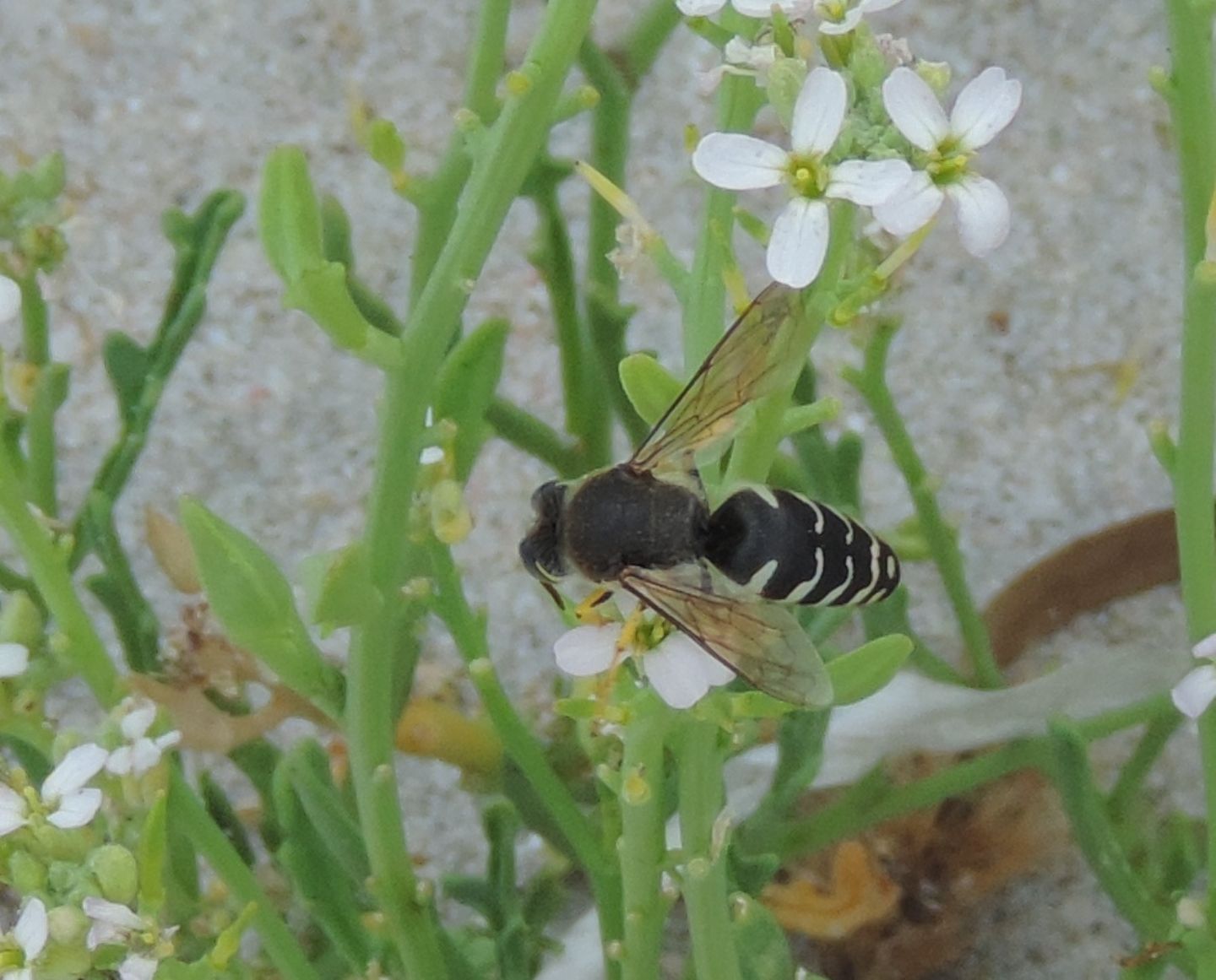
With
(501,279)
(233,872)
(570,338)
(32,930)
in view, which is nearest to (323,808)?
(233,872)

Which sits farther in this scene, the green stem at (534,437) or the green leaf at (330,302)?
the green stem at (534,437)

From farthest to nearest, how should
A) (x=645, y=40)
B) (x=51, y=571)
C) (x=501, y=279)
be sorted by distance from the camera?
(x=501, y=279) → (x=645, y=40) → (x=51, y=571)

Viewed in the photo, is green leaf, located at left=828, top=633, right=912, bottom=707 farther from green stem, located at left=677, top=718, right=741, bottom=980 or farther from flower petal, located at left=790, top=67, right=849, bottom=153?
flower petal, located at left=790, top=67, right=849, bottom=153

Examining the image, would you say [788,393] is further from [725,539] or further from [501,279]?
[501,279]

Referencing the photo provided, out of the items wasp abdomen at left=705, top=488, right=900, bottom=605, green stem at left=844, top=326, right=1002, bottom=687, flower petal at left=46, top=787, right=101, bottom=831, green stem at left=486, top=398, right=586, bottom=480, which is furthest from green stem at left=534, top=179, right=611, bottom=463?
flower petal at left=46, top=787, right=101, bottom=831

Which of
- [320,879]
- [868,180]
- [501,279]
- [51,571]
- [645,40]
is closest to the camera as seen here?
[868,180]

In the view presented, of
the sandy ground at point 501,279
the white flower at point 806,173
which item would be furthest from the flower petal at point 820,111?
the sandy ground at point 501,279

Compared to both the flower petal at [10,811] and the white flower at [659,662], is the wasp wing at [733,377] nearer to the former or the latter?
the white flower at [659,662]

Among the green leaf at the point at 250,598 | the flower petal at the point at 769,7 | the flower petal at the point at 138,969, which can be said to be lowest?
the flower petal at the point at 138,969
